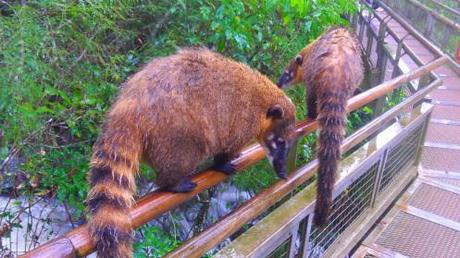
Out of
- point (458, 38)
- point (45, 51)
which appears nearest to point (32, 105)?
point (45, 51)

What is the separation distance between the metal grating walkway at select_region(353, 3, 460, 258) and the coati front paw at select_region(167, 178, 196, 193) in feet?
6.43

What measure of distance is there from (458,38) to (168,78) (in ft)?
27.2

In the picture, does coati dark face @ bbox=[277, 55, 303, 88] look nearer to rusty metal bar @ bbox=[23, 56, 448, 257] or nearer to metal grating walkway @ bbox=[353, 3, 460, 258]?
rusty metal bar @ bbox=[23, 56, 448, 257]

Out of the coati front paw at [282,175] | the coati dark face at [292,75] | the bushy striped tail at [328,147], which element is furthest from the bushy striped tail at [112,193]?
the coati dark face at [292,75]

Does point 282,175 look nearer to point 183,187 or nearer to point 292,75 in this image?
point 183,187

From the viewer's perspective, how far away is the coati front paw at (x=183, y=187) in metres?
1.85

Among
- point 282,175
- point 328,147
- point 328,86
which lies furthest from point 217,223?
point 328,86

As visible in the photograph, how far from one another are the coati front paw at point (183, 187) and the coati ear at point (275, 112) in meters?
0.71

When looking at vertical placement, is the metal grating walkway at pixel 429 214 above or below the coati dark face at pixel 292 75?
below

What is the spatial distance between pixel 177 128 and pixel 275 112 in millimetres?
Answer: 653

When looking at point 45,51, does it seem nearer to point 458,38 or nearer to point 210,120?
point 210,120

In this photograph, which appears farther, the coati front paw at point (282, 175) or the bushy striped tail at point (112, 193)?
the coati front paw at point (282, 175)

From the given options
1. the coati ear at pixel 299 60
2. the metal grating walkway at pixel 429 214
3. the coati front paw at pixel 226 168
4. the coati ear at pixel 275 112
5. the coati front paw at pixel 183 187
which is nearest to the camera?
the coati front paw at pixel 183 187

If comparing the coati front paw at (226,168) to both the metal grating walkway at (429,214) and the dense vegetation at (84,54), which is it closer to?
the dense vegetation at (84,54)
